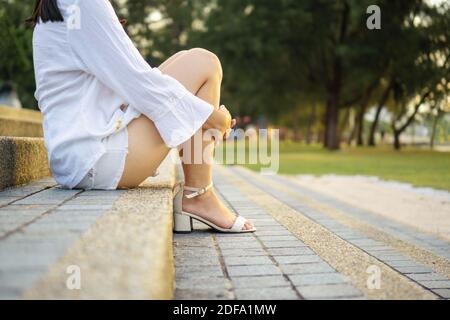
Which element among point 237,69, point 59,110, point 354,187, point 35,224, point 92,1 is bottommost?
point 354,187

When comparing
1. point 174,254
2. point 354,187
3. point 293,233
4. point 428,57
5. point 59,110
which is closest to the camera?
point 174,254

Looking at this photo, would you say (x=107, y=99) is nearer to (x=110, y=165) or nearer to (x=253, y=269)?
Answer: (x=110, y=165)

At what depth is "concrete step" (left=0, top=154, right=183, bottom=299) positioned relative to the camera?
141 cm

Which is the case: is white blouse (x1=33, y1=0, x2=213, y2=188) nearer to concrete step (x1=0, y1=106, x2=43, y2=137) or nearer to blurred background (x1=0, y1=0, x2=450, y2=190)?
concrete step (x1=0, y1=106, x2=43, y2=137)

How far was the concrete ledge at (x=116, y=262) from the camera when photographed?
4.63ft

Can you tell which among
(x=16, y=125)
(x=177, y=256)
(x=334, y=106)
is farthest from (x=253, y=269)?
(x=334, y=106)

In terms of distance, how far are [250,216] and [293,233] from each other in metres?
0.78

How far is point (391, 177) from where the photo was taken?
1055cm

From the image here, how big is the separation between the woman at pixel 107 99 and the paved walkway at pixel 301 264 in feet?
1.85

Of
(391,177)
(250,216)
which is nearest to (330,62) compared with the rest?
(391,177)

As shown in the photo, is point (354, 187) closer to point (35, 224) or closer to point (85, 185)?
point (85, 185)

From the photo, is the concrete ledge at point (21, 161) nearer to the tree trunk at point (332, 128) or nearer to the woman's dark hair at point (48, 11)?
the woman's dark hair at point (48, 11)

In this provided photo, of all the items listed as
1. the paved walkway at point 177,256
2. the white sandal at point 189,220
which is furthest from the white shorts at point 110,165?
the white sandal at point 189,220
